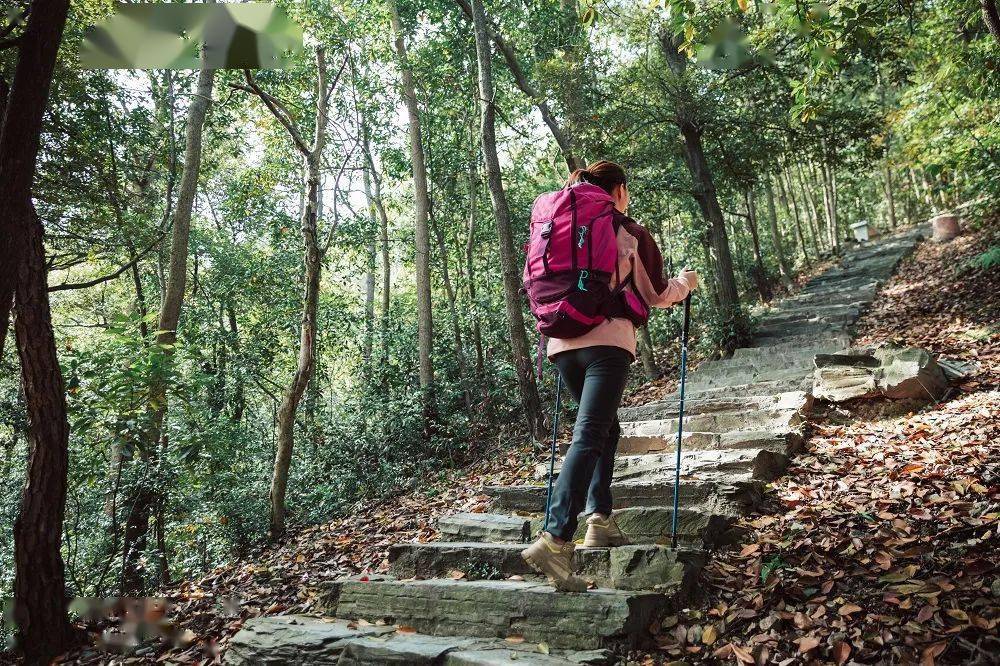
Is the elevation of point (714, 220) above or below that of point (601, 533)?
above

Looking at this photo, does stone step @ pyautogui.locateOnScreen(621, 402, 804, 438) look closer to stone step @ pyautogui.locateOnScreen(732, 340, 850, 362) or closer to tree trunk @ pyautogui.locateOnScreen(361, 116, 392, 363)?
stone step @ pyautogui.locateOnScreen(732, 340, 850, 362)

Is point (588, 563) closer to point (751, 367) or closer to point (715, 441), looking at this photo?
point (715, 441)

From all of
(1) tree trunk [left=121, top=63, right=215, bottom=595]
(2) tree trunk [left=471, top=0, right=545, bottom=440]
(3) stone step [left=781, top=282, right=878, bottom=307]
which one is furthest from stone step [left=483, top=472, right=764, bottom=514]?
(3) stone step [left=781, top=282, right=878, bottom=307]

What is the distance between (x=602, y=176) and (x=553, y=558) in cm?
202

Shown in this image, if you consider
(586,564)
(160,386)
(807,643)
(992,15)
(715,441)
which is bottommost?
(807,643)

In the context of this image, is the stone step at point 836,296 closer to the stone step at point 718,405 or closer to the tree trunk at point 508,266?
the stone step at point 718,405

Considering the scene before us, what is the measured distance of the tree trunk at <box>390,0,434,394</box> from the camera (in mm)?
10734

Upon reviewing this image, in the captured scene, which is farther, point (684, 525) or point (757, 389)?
point (757, 389)

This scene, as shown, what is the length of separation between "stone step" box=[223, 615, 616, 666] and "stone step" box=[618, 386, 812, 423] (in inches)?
146

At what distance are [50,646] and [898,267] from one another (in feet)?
57.1

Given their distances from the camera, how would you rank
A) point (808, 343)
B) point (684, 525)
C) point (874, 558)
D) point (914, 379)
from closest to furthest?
point (874, 558) < point (684, 525) < point (914, 379) < point (808, 343)

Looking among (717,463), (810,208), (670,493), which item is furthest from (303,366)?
(810,208)

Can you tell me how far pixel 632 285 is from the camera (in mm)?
3189

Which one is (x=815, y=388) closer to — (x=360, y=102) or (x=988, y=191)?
(x=988, y=191)
